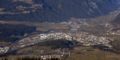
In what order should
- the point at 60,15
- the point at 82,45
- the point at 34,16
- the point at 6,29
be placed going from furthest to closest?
the point at 60,15
the point at 34,16
the point at 6,29
the point at 82,45

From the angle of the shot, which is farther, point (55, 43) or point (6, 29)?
point (6, 29)

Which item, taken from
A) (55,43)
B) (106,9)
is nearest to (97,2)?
(106,9)

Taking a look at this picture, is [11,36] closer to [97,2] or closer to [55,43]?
[55,43]

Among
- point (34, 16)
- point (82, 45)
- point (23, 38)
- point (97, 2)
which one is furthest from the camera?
point (97, 2)

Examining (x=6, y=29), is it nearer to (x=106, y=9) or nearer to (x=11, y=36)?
(x=11, y=36)

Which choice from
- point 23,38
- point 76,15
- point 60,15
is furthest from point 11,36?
point 76,15

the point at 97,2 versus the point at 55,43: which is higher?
the point at 97,2
